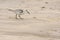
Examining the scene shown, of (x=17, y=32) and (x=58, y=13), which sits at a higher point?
(x=58, y=13)

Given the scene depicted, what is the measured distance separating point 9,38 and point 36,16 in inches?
81.3

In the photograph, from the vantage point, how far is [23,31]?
5.75m

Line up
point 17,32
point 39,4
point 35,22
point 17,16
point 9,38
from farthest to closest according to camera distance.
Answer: point 39,4
point 17,16
point 35,22
point 17,32
point 9,38

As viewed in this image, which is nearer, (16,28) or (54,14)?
(16,28)

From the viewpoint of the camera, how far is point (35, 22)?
6496mm

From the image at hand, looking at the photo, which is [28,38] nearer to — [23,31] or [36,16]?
[23,31]

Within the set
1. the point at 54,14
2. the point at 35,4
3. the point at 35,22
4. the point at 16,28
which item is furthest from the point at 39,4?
the point at 16,28

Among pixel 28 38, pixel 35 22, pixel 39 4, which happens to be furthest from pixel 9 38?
pixel 39 4

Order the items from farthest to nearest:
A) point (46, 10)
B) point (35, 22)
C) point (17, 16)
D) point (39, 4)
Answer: point (39, 4)
point (46, 10)
point (17, 16)
point (35, 22)

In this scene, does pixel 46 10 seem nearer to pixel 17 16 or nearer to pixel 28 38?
pixel 17 16

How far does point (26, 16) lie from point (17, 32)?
1476 millimetres

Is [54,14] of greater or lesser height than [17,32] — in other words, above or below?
above

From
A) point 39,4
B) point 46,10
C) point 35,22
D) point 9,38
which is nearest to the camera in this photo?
point 9,38

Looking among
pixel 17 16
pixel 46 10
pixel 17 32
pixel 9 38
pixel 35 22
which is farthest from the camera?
pixel 46 10
